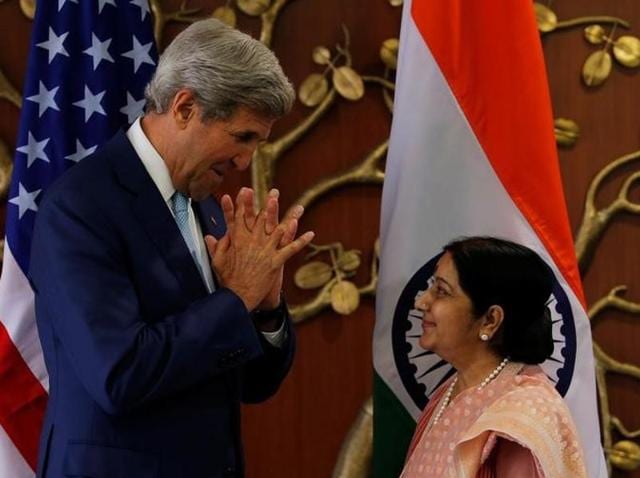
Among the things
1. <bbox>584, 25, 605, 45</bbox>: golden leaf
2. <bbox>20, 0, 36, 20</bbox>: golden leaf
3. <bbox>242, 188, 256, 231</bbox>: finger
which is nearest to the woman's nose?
<bbox>242, 188, 256, 231</bbox>: finger

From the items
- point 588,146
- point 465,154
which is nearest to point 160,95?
point 465,154

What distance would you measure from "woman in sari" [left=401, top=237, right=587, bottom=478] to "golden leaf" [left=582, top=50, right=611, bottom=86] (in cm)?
79

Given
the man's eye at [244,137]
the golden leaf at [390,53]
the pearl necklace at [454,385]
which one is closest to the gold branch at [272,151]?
the golden leaf at [390,53]

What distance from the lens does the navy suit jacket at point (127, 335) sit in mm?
1404

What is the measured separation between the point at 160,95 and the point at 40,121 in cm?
60

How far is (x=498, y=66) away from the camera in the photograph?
2.08 metres

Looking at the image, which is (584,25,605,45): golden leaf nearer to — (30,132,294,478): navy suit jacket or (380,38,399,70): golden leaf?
(380,38,399,70): golden leaf

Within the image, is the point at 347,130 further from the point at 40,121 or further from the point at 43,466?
the point at 43,466

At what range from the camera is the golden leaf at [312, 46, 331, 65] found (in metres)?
2.43

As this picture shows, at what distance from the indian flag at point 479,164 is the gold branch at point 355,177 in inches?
13.8

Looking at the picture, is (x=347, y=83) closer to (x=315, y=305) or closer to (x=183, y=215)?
(x=315, y=305)

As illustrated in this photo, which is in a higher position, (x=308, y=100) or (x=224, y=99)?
(x=224, y=99)

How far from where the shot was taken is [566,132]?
2.51m

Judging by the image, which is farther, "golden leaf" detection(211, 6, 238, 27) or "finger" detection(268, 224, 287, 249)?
"golden leaf" detection(211, 6, 238, 27)
